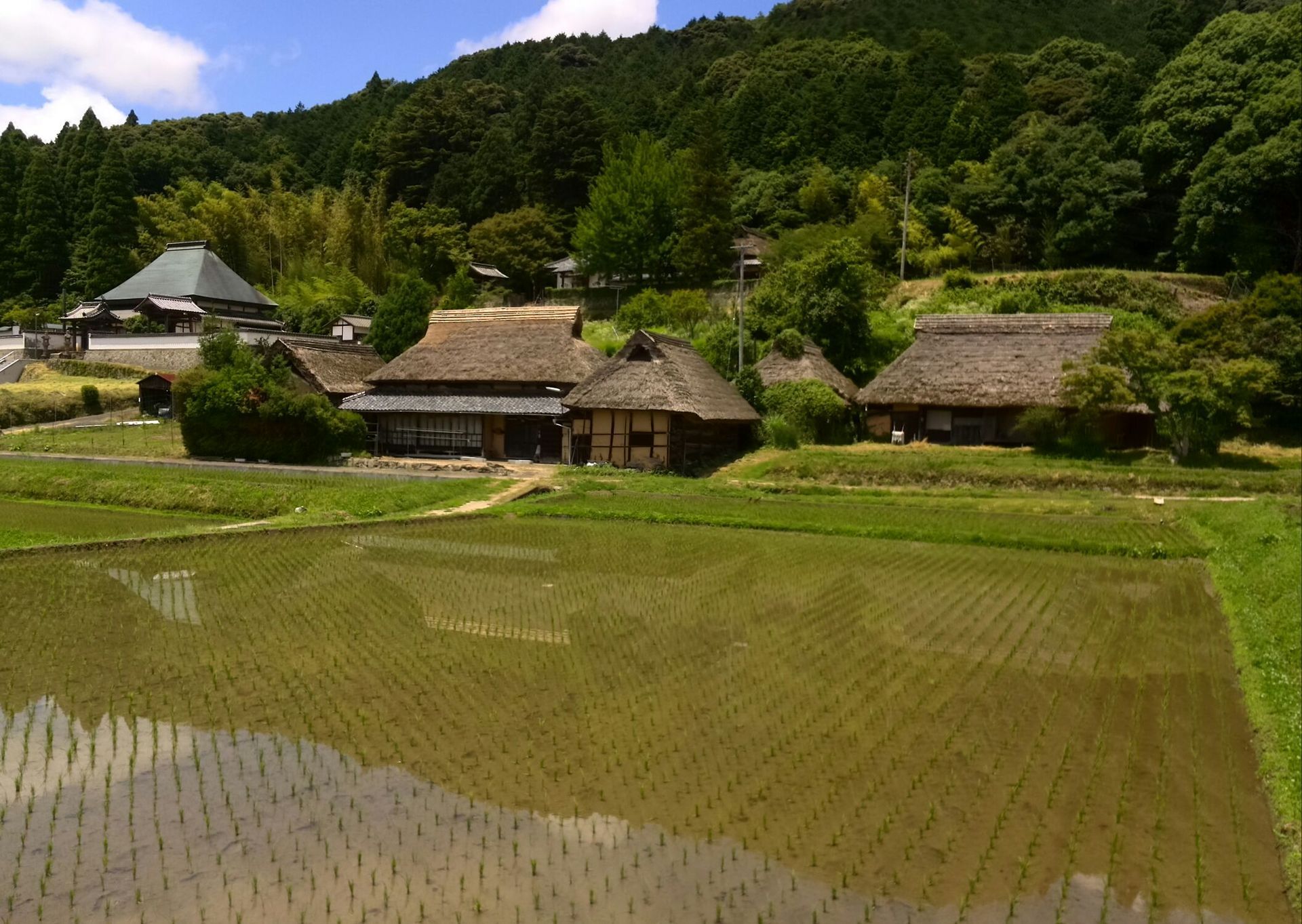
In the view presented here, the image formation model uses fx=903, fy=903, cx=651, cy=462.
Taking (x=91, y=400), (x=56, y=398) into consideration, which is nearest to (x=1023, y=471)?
(x=91, y=400)

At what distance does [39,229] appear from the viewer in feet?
143

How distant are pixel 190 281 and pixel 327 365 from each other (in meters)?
12.1

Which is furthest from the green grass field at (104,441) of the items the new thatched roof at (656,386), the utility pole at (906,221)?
the utility pole at (906,221)

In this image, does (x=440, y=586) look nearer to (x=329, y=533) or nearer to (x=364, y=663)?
(x=364, y=663)

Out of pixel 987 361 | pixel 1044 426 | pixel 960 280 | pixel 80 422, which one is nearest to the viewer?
pixel 1044 426

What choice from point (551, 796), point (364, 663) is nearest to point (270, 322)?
point (364, 663)

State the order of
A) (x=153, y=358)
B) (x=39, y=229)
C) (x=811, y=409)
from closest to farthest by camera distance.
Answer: (x=811, y=409)
(x=153, y=358)
(x=39, y=229)

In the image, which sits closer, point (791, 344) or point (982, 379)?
point (982, 379)

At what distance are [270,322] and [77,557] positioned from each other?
1090 inches

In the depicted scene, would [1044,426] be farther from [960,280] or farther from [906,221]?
[906,221]

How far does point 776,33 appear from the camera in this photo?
67438 millimetres

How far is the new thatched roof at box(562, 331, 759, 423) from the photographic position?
21.4m

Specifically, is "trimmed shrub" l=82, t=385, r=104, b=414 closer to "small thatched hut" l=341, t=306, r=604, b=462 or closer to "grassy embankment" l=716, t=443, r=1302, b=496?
"small thatched hut" l=341, t=306, r=604, b=462

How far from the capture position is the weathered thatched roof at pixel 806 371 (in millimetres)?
25422
